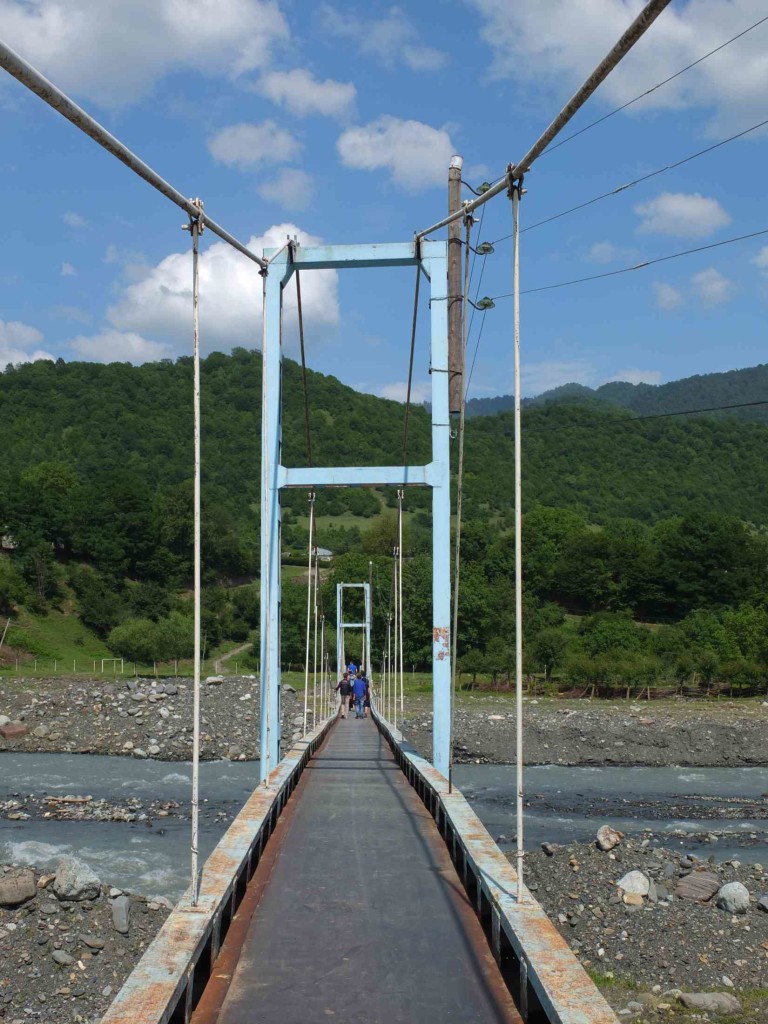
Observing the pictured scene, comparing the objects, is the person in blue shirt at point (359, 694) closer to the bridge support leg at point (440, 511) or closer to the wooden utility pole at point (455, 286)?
the bridge support leg at point (440, 511)

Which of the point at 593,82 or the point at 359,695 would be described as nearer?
the point at 593,82

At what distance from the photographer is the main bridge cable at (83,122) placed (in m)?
3.19

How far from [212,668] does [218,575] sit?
62.9 feet

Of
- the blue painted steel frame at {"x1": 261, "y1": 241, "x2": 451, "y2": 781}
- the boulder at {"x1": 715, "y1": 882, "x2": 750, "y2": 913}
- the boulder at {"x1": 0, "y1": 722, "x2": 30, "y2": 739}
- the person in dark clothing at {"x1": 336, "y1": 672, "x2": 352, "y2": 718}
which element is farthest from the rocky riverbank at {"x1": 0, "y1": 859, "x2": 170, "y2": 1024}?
the boulder at {"x1": 0, "y1": 722, "x2": 30, "y2": 739}

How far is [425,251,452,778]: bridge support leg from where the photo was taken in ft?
35.3

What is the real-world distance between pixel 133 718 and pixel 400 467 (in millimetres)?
18885

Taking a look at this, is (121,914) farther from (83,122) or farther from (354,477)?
(83,122)

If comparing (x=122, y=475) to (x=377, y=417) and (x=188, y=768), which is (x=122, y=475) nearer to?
(x=377, y=417)

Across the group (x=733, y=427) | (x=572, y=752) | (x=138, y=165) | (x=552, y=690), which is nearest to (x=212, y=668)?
(x=552, y=690)

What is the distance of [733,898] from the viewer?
9570 mm

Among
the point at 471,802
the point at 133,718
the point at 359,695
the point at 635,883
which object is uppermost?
the point at 359,695

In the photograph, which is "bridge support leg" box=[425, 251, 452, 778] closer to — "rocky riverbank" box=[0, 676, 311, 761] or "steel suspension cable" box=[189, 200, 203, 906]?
"steel suspension cable" box=[189, 200, 203, 906]

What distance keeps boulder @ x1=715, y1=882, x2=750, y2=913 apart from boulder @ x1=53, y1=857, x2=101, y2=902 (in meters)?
5.77

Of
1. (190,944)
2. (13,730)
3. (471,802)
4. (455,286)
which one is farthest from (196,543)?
(13,730)
